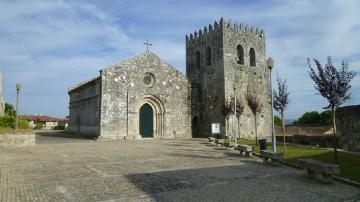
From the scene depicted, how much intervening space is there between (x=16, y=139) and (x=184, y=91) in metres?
16.1

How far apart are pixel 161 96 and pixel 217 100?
5.29m

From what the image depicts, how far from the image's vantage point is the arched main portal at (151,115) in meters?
28.9

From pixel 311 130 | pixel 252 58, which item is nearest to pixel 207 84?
pixel 252 58

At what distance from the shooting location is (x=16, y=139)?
751 inches

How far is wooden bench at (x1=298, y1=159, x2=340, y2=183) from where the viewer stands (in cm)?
862

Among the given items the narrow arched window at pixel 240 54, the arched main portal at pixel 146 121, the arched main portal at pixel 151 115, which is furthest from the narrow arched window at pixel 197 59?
the arched main portal at pixel 146 121

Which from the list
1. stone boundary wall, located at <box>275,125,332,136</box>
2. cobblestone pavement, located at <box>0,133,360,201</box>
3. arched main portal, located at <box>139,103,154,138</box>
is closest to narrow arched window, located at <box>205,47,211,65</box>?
arched main portal, located at <box>139,103,154,138</box>

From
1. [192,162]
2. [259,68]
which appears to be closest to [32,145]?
[192,162]

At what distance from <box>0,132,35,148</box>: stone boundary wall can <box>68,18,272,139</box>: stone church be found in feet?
23.3

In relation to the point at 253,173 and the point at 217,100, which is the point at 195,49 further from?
the point at 253,173

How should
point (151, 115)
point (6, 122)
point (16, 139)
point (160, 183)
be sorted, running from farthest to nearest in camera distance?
A: point (151, 115)
point (6, 122)
point (16, 139)
point (160, 183)

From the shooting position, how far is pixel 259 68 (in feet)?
107

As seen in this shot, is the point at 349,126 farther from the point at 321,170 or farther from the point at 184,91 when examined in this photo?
the point at 184,91

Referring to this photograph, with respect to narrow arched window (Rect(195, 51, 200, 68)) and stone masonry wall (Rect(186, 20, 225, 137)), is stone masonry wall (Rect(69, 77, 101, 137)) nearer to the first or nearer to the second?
stone masonry wall (Rect(186, 20, 225, 137))
